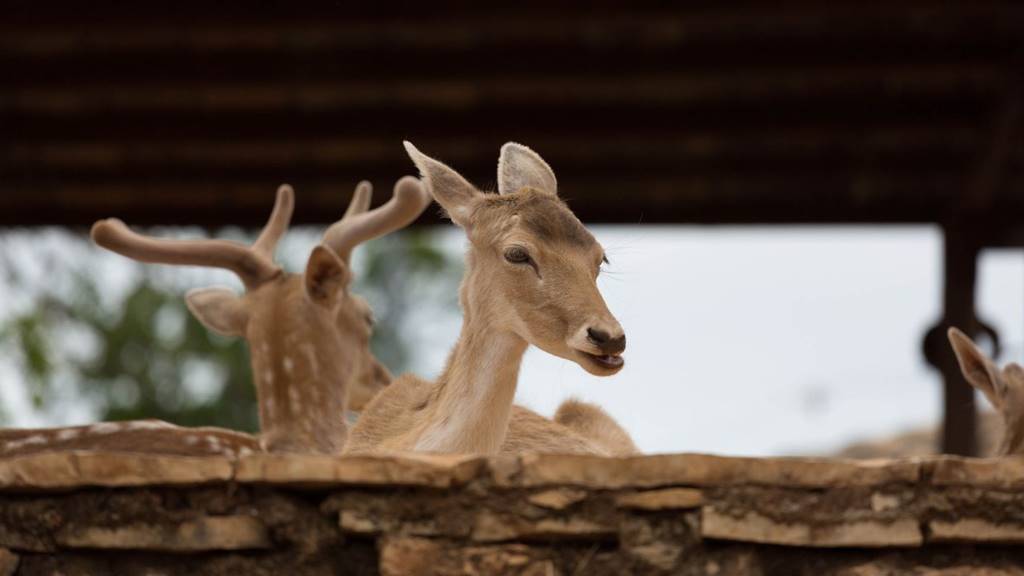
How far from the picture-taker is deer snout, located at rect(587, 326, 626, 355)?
5367 mm

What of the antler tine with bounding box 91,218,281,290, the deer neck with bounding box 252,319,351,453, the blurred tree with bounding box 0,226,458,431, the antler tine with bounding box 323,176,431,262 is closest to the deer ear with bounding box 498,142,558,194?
the antler tine with bounding box 323,176,431,262

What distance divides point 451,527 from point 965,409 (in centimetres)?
668

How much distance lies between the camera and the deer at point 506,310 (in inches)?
220

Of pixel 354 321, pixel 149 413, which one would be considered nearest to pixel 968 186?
pixel 354 321

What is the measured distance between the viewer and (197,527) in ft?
12.9

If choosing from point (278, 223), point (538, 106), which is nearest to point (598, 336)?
point (278, 223)

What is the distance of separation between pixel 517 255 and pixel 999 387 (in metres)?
2.29

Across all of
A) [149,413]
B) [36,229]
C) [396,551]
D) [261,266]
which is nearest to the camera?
[396,551]

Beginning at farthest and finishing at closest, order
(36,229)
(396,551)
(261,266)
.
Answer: (36,229) < (261,266) < (396,551)

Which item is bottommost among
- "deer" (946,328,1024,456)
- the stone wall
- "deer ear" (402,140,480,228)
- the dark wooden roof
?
the stone wall

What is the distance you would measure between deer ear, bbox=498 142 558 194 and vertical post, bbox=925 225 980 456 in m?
4.40

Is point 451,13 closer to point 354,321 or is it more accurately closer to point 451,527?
point 354,321

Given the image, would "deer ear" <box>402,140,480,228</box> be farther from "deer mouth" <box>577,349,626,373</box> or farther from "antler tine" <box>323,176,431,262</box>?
"antler tine" <box>323,176,431,262</box>

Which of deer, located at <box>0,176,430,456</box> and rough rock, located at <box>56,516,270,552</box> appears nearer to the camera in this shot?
rough rock, located at <box>56,516,270,552</box>
